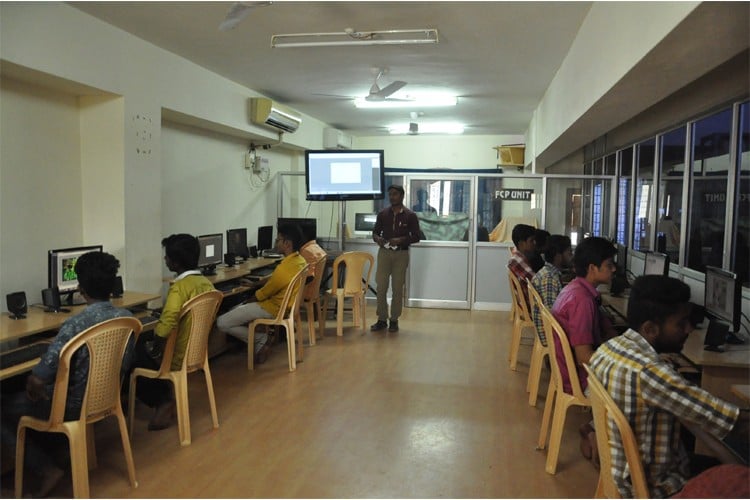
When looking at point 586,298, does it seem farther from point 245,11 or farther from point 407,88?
point 407,88

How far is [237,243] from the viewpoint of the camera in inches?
233

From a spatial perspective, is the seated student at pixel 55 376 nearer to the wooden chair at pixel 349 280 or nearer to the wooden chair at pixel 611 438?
the wooden chair at pixel 611 438

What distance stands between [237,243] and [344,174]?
150 centimetres

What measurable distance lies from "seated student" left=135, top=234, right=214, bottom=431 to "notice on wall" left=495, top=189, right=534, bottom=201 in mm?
4658

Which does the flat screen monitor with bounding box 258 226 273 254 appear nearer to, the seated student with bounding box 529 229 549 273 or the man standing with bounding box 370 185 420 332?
the man standing with bounding box 370 185 420 332

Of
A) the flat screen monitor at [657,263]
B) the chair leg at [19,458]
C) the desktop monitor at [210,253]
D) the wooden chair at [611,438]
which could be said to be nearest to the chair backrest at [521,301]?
the flat screen monitor at [657,263]

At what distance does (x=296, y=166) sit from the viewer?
8.55 meters

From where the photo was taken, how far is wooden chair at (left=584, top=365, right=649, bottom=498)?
165cm

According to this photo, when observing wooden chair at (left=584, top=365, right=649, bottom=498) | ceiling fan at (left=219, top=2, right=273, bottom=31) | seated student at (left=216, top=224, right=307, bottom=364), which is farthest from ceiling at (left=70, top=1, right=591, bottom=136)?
wooden chair at (left=584, top=365, right=649, bottom=498)

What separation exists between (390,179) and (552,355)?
4880 mm

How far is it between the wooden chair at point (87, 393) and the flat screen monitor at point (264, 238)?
162 inches

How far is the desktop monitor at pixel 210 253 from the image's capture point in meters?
5.09

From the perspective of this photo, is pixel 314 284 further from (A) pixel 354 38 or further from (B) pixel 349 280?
(A) pixel 354 38

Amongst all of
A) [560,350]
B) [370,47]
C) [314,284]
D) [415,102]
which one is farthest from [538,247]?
[415,102]
